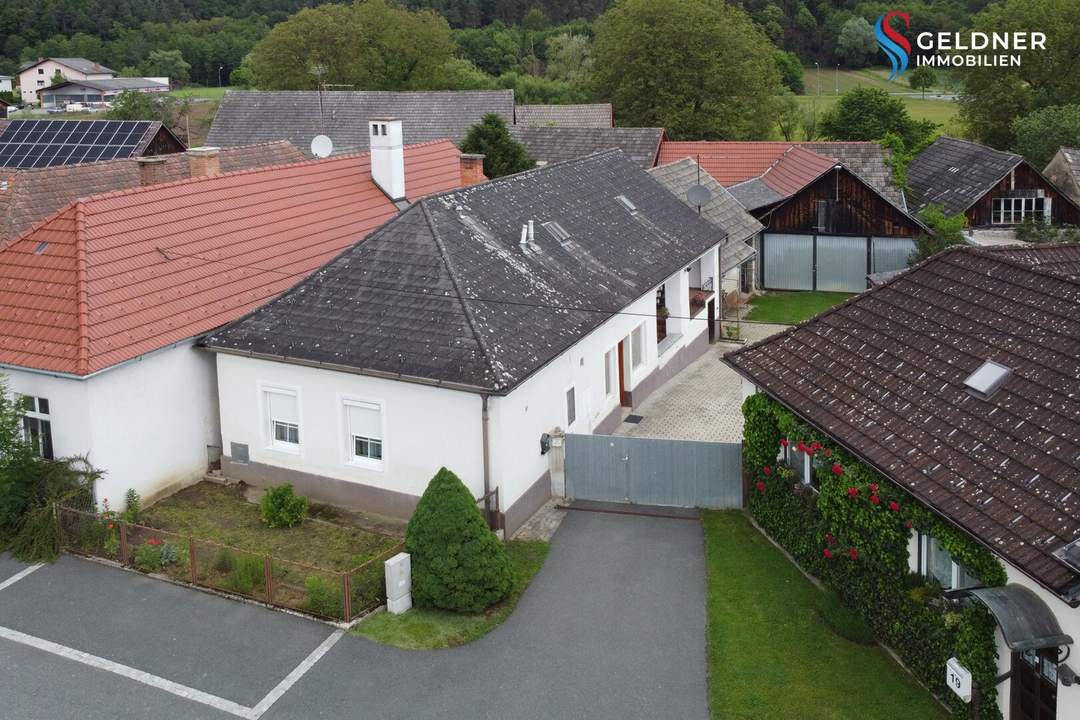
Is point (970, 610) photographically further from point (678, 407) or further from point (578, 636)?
point (678, 407)

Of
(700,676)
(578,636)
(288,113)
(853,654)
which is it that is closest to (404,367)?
(578,636)

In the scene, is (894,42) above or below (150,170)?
above

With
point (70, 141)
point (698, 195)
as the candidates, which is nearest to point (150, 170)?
point (70, 141)

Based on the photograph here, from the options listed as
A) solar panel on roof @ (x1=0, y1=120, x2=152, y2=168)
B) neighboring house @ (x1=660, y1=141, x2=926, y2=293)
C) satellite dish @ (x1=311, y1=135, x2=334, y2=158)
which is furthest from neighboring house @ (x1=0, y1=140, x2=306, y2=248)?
neighboring house @ (x1=660, y1=141, x2=926, y2=293)

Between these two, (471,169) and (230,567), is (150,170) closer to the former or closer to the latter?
(471,169)

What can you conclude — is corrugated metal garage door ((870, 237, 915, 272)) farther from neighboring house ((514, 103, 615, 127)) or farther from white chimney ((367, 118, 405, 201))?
neighboring house ((514, 103, 615, 127))

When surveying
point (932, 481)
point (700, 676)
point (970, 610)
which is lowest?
point (700, 676)

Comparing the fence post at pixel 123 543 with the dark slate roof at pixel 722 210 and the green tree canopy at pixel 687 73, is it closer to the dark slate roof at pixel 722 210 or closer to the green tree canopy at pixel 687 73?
the dark slate roof at pixel 722 210

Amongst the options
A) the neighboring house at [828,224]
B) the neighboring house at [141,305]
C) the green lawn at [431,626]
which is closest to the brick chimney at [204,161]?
the neighboring house at [141,305]
